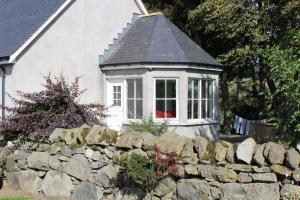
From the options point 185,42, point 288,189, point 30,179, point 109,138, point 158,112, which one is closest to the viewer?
point 288,189

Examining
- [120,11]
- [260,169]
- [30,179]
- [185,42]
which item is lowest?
[30,179]

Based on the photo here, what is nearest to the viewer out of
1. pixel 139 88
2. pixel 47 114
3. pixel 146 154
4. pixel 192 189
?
pixel 192 189

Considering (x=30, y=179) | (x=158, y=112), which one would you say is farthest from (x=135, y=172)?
(x=158, y=112)

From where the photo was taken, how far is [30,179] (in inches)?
437

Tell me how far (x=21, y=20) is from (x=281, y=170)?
43.4 ft

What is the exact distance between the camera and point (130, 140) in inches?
369

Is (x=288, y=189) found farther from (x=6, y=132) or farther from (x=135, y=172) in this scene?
(x=6, y=132)

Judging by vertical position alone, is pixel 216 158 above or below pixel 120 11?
below

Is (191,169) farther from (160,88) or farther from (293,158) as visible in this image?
(160,88)

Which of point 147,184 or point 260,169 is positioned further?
point 147,184

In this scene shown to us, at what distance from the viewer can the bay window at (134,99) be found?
58.1 ft

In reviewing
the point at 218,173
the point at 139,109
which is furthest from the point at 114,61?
the point at 218,173

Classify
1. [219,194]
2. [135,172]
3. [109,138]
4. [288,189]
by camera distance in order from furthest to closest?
1. [109,138]
2. [135,172]
3. [219,194]
4. [288,189]

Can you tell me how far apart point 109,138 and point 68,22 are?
887cm
